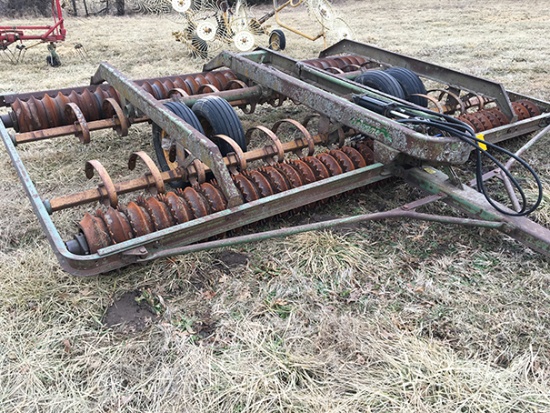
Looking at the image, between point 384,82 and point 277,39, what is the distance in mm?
Result: 5812

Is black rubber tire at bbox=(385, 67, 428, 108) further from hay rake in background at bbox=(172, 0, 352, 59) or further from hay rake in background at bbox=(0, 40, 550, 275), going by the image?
hay rake in background at bbox=(172, 0, 352, 59)

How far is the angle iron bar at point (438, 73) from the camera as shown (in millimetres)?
3918

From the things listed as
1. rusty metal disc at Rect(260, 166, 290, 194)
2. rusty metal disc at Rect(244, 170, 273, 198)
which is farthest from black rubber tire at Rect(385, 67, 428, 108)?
rusty metal disc at Rect(244, 170, 273, 198)

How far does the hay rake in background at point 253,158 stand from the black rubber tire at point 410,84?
0.05ft

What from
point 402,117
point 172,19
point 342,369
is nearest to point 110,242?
point 342,369

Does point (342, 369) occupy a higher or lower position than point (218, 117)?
lower

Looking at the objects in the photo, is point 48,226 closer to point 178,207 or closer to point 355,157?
point 178,207

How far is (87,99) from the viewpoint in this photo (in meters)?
4.29

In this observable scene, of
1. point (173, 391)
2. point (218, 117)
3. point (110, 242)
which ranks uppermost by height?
point (218, 117)

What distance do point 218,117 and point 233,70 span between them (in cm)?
141

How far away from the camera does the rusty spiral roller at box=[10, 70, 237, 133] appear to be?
13.0 ft

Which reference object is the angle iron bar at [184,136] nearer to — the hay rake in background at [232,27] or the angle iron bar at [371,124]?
the angle iron bar at [371,124]

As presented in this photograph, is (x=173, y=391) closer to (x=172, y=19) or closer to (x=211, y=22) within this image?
(x=211, y=22)

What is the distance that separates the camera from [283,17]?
655 inches
